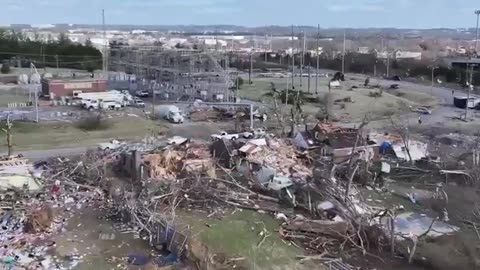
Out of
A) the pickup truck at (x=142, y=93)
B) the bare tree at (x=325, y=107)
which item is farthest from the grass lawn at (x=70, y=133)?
the pickup truck at (x=142, y=93)

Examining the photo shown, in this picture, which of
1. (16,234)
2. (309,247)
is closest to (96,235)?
(16,234)

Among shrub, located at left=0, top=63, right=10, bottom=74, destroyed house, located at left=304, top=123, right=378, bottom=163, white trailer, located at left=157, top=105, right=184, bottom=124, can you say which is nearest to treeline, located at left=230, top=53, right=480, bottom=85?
shrub, located at left=0, top=63, right=10, bottom=74

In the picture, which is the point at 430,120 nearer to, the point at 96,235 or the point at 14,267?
the point at 96,235

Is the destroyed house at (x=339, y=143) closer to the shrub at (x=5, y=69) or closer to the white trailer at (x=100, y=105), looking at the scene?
the white trailer at (x=100, y=105)

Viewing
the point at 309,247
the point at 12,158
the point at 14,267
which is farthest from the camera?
the point at 12,158

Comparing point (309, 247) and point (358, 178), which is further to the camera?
point (358, 178)

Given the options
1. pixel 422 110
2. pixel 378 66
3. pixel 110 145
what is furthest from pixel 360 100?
pixel 378 66
